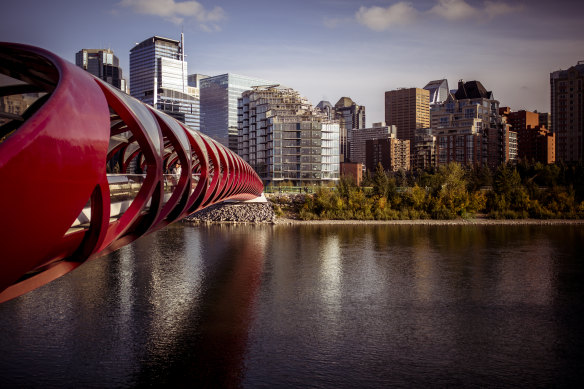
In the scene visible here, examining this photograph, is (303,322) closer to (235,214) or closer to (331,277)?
(331,277)

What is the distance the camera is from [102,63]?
181500mm

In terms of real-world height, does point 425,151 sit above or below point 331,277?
above

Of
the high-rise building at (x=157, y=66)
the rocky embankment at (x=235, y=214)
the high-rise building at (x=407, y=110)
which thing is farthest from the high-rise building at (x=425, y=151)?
the high-rise building at (x=157, y=66)

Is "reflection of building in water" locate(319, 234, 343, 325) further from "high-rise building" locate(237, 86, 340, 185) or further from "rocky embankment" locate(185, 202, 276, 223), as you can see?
"high-rise building" locate(237, 86, 340, 185)

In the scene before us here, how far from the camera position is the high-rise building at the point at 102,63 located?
17911cm

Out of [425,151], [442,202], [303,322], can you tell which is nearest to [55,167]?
[303,322]

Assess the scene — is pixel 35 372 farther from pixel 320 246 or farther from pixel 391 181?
pixel 391 181

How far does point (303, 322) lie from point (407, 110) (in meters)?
181

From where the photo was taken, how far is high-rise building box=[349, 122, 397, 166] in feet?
575

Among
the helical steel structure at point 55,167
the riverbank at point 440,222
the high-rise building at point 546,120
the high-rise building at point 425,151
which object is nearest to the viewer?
the helical steel structure at point 55,167

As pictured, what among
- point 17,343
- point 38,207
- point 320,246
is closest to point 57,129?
point 38,207

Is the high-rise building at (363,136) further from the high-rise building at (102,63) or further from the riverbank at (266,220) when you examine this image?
the riverbank at (266,220)

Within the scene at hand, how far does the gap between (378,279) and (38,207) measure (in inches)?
787

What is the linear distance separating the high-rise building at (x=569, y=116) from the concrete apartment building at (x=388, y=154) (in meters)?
37.9
